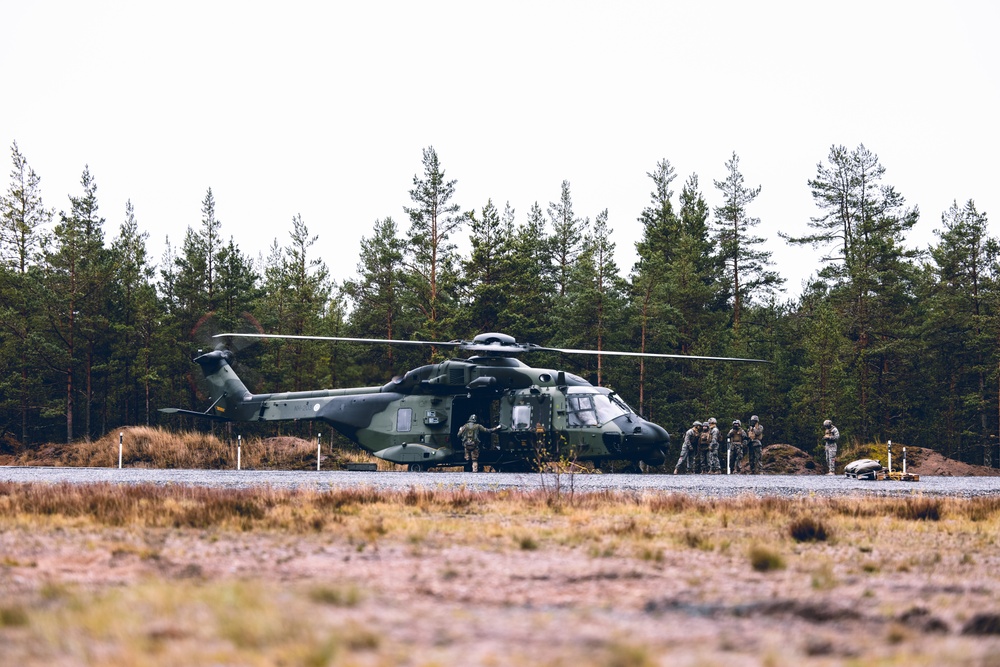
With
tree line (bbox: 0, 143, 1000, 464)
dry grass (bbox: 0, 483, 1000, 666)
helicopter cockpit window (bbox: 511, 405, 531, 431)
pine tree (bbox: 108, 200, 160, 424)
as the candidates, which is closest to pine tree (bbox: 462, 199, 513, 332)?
tree line (bbox: 0, 143, 1000, 464)

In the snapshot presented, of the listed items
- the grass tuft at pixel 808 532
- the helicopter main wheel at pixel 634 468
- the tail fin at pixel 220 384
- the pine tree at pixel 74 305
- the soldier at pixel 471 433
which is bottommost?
the helicopter main wheel at pixel 634 468

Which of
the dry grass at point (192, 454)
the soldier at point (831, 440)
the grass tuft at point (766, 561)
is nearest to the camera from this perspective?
the grass tuft at point (766, 561)

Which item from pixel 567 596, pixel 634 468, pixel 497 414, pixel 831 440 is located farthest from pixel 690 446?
pixel 567 596

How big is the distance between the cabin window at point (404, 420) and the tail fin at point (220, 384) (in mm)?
6622

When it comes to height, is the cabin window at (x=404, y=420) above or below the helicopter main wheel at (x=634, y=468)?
above

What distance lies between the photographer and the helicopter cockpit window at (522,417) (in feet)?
83.9

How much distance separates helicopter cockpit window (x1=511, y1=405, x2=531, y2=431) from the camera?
1006 inches

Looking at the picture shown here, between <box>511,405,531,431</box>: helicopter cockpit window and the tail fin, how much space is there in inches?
393

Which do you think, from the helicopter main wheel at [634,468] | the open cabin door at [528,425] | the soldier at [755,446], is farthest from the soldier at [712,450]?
the open cabin door at [528,425]

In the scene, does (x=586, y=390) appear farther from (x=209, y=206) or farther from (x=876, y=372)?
(x=209, y=206)

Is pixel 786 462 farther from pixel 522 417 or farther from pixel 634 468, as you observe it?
pixel 522 417

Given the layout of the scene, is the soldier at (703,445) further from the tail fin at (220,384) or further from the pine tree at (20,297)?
the pine tree at (20,297)

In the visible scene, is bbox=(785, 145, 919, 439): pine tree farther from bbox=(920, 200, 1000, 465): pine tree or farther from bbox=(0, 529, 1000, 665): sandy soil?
bbox=(0, 529, 1000, 665): sandy soil

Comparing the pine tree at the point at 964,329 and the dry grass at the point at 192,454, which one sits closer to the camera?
the dry grass at the point at 192,454
